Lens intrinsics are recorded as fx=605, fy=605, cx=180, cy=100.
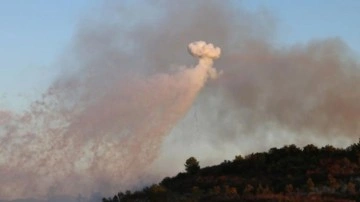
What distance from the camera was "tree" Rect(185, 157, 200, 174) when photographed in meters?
78.3

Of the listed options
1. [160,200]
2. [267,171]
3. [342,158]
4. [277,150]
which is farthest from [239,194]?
[277,150]

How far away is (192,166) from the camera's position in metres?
79.3

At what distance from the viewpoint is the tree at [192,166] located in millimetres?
78325

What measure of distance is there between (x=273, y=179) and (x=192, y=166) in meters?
17.4

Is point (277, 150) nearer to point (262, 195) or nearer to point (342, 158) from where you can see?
point (342, 158)

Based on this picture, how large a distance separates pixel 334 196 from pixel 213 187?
14.6m

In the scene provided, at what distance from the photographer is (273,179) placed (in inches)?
2520

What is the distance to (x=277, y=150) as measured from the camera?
81.2 m

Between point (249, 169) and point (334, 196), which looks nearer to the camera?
point (334, 196)

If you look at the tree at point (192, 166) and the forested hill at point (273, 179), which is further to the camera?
the tree at point (192, 166)

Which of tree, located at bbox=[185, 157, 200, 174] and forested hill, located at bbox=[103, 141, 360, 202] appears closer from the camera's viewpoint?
forested hill, located at bbox=[103, 141, 360, 202]

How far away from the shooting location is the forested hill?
54250 millimetres

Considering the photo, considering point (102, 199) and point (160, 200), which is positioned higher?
point (102, 199)

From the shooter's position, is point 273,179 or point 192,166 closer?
point 273,179
